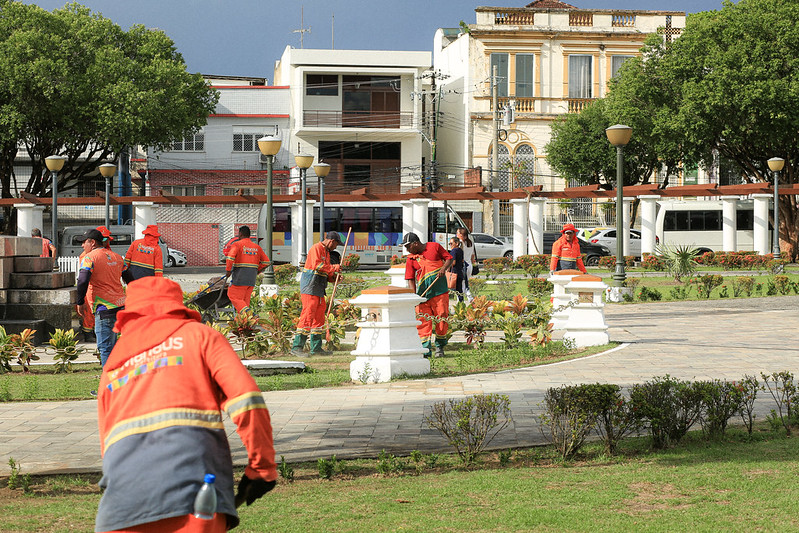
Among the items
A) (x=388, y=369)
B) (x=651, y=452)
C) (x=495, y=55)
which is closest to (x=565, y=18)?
(x=495, y=55)

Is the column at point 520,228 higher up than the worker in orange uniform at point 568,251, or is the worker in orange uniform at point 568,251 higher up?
the column at point 520,228

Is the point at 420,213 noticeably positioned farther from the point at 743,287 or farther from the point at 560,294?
the point at 560,294

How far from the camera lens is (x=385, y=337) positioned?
34.5ft

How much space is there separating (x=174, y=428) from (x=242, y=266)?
10653 millimetres

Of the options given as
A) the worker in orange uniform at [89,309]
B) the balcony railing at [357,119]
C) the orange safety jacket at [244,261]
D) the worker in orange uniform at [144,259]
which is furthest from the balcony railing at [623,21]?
the worker in orange uniform at [144,259]

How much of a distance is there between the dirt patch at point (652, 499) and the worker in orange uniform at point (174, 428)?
2.99m

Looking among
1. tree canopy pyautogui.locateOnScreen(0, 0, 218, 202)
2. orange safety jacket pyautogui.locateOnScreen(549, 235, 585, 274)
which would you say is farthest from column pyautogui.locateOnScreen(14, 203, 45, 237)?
orange safety jacket pyautogui.locateOnScreen(549, 235, 585, 274)

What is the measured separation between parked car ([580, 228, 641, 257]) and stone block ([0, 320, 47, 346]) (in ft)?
94.1

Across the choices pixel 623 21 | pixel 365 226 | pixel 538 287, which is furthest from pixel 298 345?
pixel 623 21

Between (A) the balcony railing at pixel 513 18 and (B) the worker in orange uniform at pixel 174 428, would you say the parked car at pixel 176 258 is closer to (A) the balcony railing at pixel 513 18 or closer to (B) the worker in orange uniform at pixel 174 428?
(A) the balcony railing at pixel 513 18

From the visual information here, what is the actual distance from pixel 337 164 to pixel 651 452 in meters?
40.8

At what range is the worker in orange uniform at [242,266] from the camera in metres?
13.5

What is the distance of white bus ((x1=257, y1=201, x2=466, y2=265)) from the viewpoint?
126 feet

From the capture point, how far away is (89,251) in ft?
34.7
